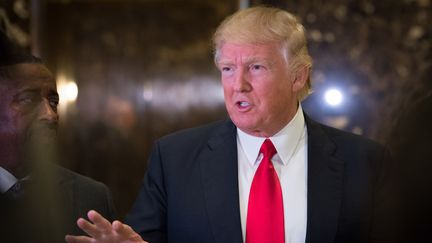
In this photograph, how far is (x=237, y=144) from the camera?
203 cm

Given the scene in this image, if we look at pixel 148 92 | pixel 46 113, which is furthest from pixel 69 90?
pixel 46 113

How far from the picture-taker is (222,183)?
75.8 inches

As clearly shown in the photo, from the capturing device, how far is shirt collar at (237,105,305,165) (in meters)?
1.98

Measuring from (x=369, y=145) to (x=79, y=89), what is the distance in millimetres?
3108

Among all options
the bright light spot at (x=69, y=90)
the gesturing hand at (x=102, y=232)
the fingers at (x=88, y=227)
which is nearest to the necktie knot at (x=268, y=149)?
the gesturing hand at (x=102, y=232)

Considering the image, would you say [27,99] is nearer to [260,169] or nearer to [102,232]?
[102,232]

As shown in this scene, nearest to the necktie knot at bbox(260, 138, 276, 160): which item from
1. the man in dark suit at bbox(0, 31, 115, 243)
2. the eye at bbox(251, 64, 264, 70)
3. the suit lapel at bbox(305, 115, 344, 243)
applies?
the suit lapel at bbox(305, 115, 344, 243)

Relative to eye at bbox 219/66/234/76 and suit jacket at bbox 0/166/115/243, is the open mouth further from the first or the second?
suit jacket at bbox 0/166/115/243

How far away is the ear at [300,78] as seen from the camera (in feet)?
6.93

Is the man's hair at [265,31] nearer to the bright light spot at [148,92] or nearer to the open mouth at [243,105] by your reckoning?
the open mouth at [243,105]

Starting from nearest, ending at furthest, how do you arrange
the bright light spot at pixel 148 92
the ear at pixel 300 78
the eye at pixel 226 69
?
the eye at pixel 226 69, the ear at pixel 300 78, the bright light spot at pixel 148 92

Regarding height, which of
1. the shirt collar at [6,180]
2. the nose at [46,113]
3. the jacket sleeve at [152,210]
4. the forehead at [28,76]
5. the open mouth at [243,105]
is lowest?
the jacket sleeve at [152,210]

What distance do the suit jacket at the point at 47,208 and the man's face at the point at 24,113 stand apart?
0.05 meters

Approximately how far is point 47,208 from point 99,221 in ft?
1.06
